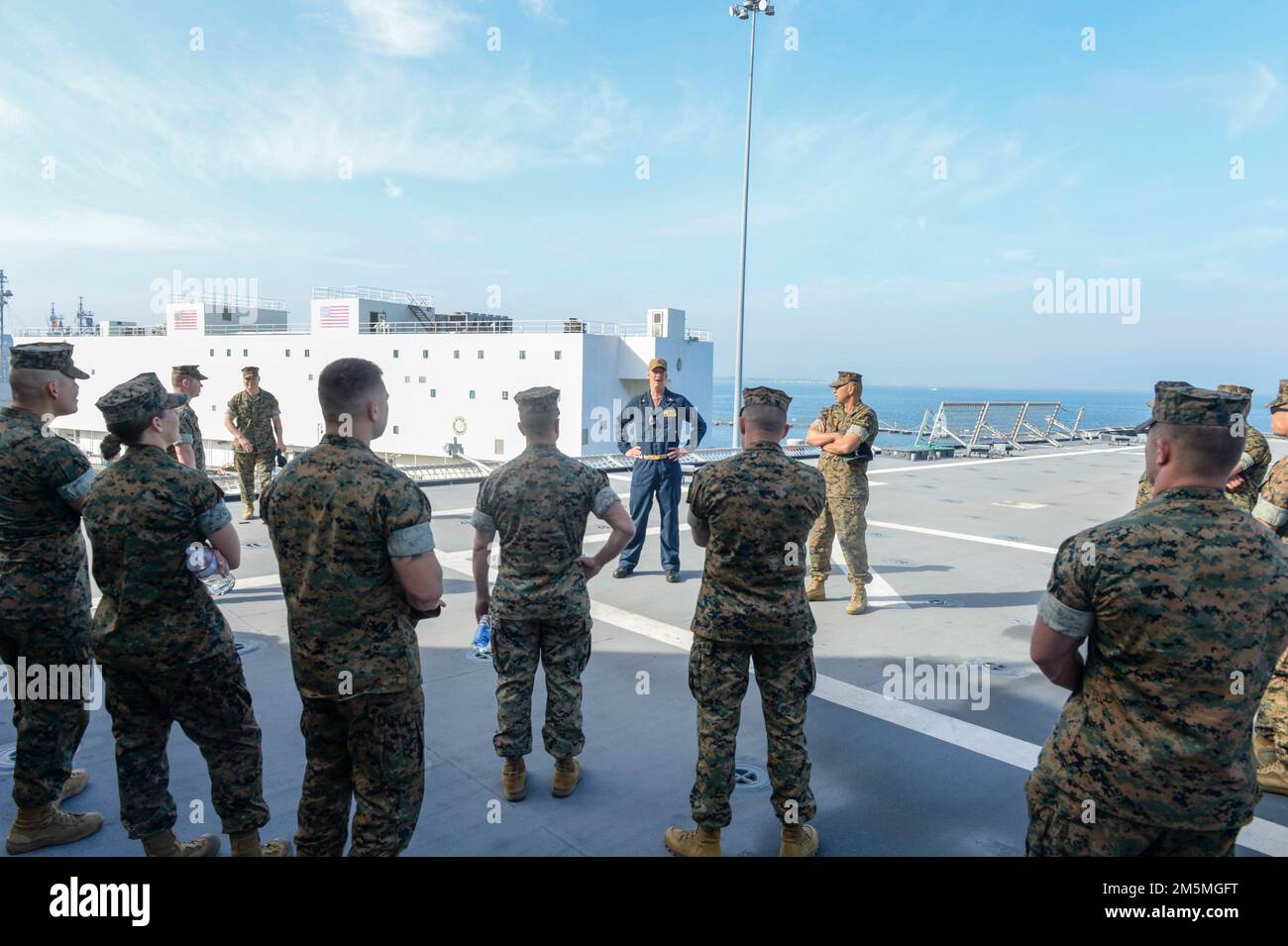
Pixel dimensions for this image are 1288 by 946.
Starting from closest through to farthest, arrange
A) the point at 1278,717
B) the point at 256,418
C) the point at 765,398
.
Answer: the point at 765,398
the point at 1278,717
the point at 256,418

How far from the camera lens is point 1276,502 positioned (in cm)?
400

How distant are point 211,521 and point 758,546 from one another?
205cm

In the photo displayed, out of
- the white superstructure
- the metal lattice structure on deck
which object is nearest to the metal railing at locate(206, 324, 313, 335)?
the white superstructure

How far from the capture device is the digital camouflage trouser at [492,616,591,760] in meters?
3.49

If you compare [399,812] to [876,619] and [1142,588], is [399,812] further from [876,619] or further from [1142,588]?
[876,619]

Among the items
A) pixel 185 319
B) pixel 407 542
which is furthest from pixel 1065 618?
pixel 185 319

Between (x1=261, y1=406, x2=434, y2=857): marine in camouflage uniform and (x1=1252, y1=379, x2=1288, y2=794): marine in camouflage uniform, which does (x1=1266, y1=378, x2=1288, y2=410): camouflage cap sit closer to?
(x1=1252, y1=379, x2=1288, y2=794): marine in camouflage uniform

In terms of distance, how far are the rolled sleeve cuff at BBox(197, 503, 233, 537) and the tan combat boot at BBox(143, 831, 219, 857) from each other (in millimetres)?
1144

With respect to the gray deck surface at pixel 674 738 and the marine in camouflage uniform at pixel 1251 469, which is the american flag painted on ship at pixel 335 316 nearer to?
the gray deck surface at pixel 674 738

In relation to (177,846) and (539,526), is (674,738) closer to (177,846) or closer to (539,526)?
(539,526)

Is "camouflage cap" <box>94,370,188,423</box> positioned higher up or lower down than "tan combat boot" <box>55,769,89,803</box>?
higher up

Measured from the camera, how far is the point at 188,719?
9.41 feet
